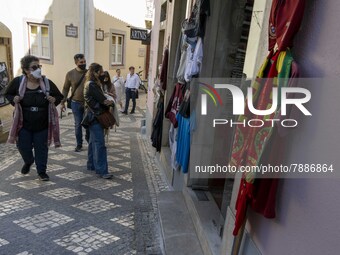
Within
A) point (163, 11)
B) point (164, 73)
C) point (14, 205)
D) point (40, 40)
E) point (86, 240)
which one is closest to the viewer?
point (86, 240)

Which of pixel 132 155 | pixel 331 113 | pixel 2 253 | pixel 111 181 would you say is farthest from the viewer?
pixel 132 155

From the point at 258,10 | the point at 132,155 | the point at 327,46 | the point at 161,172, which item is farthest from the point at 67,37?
the point at 327,46

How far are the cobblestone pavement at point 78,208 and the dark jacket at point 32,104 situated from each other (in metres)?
0.86

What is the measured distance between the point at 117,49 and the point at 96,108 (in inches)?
474

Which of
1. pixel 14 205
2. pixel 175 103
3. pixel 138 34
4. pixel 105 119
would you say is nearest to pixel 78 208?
pixel 14 205

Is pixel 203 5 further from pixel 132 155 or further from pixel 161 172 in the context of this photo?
pixel 132 155

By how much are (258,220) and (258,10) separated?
1405 mm

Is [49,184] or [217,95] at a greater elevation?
[217,95]

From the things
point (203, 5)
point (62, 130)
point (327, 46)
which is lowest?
point (62, 130)

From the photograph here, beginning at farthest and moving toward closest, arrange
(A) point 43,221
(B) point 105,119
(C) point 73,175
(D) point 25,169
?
(C) point 73,175
(D) point 25,169
(B) point 105,119
(A) point 43,221

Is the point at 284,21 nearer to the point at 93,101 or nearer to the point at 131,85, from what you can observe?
the point at 93,101

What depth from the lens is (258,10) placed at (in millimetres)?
2094

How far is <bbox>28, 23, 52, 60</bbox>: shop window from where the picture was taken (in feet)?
40.2

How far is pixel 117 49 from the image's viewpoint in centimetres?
1555
